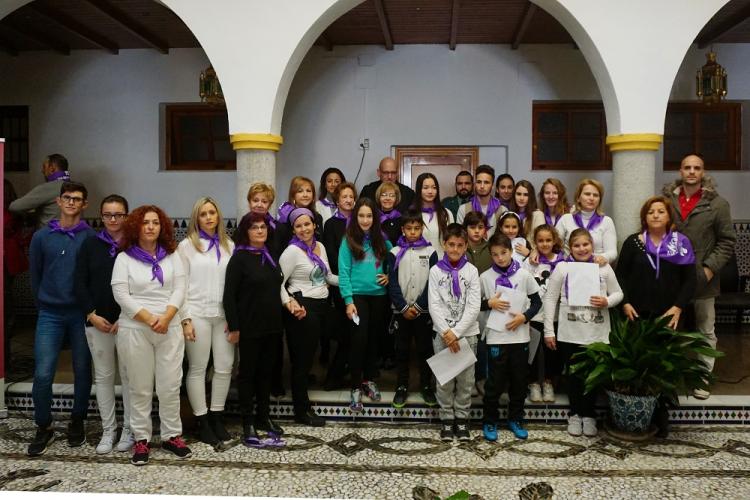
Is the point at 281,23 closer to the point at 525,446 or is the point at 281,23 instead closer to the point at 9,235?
the point at 9,235

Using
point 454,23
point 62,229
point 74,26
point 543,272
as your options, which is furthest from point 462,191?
point 74,26

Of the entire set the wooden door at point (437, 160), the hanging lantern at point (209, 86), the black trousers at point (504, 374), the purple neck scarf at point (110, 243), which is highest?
the hanging lantern at point (209, 86)

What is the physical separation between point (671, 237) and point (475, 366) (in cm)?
159

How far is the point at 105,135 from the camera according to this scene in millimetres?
7652

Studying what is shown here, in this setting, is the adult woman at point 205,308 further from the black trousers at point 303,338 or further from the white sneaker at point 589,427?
the white sneaker at point 589,427

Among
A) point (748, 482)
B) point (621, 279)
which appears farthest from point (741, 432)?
point (621, 279)

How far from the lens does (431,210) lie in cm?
457

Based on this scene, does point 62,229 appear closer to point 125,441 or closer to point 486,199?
point 125,441

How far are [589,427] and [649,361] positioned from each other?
63 cm

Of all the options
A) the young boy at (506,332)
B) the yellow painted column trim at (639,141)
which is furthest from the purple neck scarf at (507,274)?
the yellow painted column trim at (639,141)

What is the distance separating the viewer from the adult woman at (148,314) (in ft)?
11.5

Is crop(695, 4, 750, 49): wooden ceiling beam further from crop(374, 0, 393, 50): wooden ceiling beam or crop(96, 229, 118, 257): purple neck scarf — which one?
crop(96, 229, 118, 257): purple neck scarf

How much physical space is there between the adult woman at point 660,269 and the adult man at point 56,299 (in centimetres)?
366

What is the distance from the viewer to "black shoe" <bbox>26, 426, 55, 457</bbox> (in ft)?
12.4
